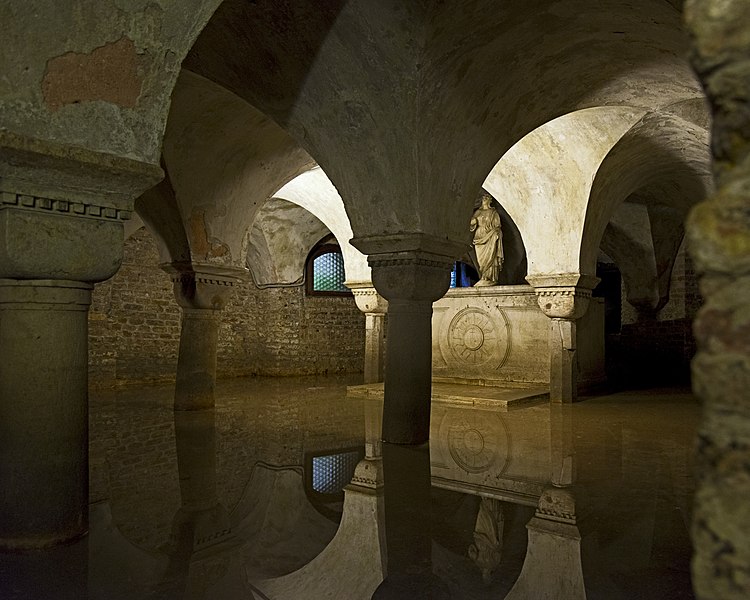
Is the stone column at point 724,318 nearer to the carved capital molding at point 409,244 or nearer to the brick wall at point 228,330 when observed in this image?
the carved capital molding at point 409,244

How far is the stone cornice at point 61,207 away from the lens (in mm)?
2854

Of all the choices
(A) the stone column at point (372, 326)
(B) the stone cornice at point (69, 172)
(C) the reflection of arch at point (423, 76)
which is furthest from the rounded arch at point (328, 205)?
(B) the stone cornice at point (69, 172)

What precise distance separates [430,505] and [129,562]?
5.78ft

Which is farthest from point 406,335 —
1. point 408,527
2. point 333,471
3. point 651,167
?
point 651,167

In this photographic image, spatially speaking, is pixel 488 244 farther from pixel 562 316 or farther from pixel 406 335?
pixel 406 335

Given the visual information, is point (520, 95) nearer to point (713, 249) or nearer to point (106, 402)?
point (713, 249)

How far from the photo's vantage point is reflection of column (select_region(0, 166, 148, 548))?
2.92 metres

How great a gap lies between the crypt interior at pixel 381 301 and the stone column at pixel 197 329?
3cm

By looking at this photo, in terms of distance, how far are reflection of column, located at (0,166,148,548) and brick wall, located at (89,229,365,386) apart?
27.6 feet

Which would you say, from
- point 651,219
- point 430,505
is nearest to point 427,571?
point 430,505

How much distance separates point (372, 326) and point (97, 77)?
8.62m

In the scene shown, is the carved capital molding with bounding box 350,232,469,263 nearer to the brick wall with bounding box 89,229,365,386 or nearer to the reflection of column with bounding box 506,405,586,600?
the reflection of column with bounding box 506,405,586,600

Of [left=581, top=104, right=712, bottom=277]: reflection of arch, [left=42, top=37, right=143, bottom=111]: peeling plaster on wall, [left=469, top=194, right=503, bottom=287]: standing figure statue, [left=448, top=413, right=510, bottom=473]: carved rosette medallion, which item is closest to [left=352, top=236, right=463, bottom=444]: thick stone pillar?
[left=448, top=413, right=510, bottom=473]: carved rosette medallion

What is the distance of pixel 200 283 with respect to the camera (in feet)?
25.6
